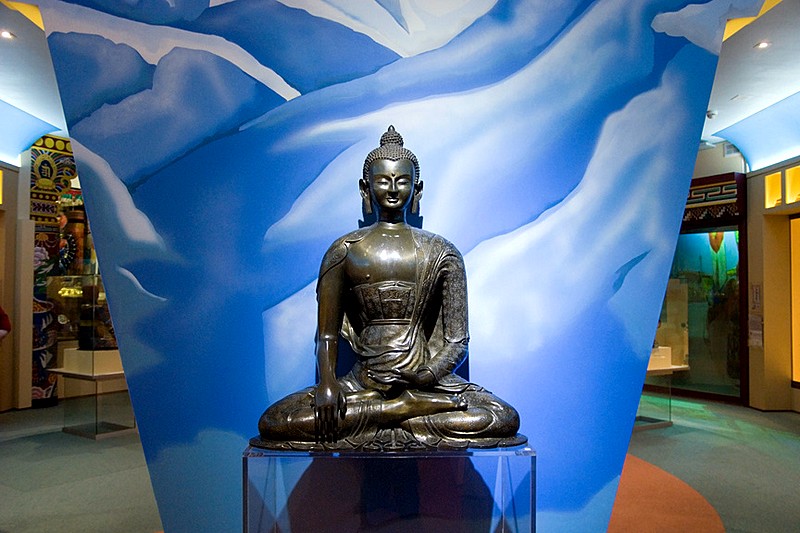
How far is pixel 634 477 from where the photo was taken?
488 cm

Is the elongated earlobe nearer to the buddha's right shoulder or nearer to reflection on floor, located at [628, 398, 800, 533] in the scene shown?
the buddha's right shoulder

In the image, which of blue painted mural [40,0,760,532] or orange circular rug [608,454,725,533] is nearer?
blue painted mural [40,0,760,532]

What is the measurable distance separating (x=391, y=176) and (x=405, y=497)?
5.60 ft

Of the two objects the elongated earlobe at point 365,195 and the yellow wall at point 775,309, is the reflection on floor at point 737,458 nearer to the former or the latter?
the yellow wall at point 775,309

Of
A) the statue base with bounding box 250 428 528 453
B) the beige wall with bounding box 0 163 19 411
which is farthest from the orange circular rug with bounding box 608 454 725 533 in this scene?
the beige wall with bounding box 0 163 19 411

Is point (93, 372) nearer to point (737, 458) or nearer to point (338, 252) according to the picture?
point (338, 252)

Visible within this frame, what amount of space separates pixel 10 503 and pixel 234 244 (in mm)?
2717

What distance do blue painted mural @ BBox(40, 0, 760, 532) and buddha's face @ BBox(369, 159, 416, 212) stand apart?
Answer: 490 mm

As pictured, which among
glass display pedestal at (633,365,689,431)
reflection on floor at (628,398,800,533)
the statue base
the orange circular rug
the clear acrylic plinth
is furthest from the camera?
glass display pedestal at (633,365,689,431)

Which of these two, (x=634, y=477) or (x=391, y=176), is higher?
(x=391, y=176)

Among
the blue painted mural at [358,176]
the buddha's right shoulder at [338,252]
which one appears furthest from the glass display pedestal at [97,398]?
the buddha's right shoulder at [338,252]

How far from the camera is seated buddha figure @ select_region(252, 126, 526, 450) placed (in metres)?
2.50

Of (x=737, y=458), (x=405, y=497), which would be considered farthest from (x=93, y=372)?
(x=737, y=458)

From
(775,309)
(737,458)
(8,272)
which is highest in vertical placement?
(8,272)
